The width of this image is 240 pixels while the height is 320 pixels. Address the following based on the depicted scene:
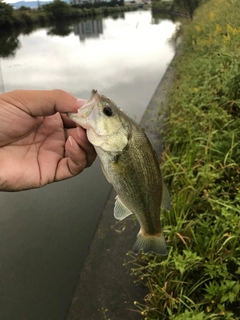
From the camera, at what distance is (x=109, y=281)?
292cm

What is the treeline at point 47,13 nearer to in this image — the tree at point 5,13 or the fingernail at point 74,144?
the tree at point 5,13

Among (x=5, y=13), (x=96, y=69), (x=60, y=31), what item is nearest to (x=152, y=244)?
(x=96, y=69)

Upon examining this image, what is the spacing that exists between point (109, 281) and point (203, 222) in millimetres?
960

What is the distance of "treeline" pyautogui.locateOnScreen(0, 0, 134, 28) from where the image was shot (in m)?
33.9

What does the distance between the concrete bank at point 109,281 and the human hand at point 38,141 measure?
126cm

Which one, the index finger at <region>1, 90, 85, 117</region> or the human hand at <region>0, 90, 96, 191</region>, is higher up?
the index finger at <region>1, 90, 85, 117</region>

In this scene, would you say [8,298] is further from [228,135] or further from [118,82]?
[118,82]

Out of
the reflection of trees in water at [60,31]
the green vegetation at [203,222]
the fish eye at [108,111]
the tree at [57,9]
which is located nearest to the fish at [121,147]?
the fish eye at [108,111]

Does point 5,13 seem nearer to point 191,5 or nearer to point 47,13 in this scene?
point 47,13

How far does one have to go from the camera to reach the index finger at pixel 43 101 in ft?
5.73

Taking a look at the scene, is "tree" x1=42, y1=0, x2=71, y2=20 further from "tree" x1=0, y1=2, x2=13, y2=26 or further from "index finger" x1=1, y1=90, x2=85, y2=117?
"index finger" x1=1, y1=90, x2=85, y2=117

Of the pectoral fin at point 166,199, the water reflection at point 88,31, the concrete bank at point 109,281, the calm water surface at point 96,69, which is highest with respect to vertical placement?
the pectoral fin at point 166,199

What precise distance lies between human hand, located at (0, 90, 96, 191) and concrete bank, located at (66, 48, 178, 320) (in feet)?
4.14

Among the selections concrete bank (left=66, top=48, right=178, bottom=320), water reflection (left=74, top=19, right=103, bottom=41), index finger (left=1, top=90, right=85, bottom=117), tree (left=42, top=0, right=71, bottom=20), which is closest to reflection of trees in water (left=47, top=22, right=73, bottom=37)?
water reflection (left=74, top=19, right=103, bottom=41)
